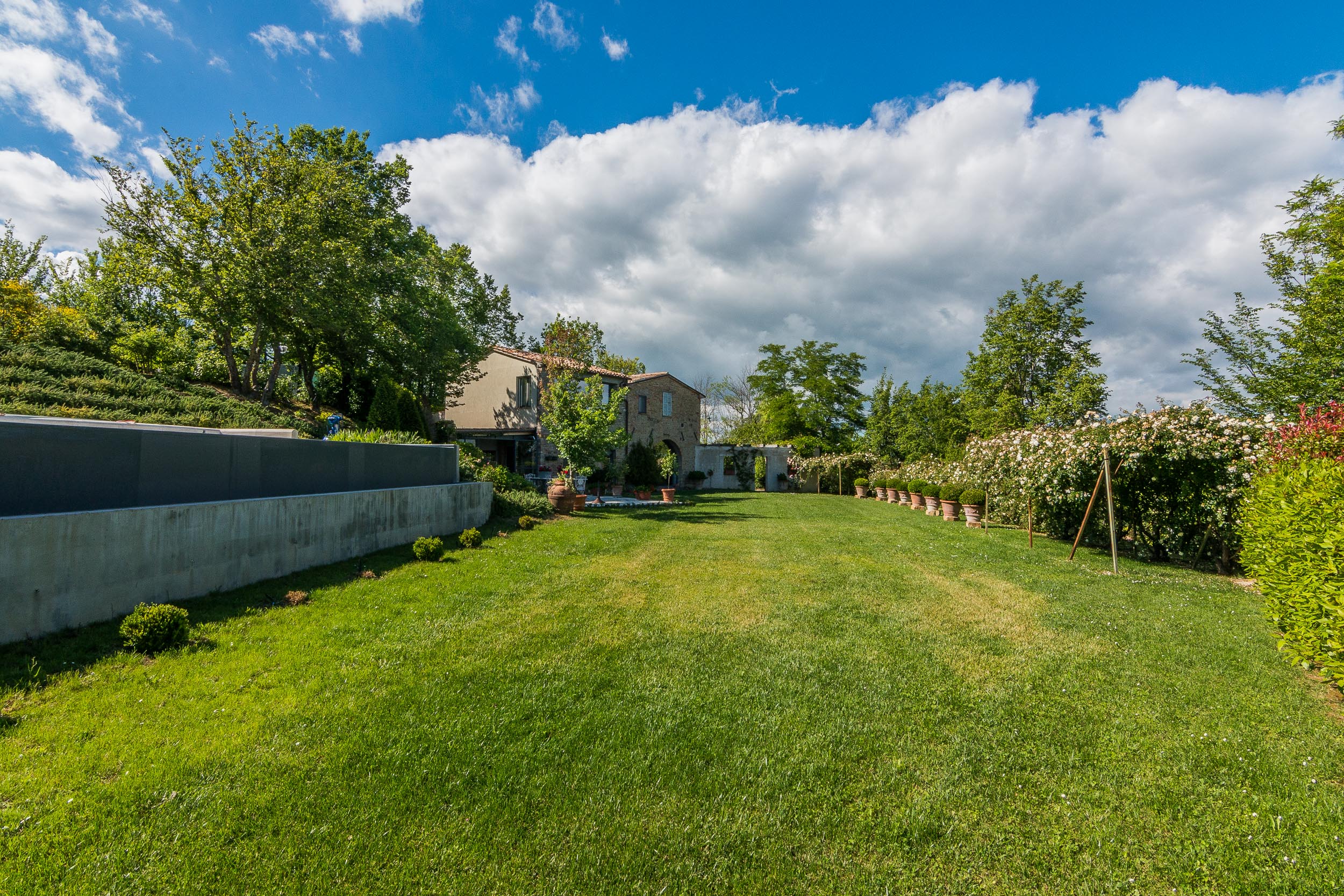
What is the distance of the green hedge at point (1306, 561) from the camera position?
418 centimetres

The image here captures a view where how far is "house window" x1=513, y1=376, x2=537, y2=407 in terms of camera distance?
24.1m

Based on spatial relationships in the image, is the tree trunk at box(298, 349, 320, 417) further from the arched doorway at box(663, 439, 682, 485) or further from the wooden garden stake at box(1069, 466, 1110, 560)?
the wooden garden stake at box(1069, 466, 1110, 560)

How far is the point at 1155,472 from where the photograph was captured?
10.1 m

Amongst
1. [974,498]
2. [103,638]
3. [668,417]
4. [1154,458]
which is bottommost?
[103,638]

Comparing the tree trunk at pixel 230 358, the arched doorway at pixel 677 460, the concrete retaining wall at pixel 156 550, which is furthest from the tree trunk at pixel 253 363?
the arched doorway at pixel 677 460

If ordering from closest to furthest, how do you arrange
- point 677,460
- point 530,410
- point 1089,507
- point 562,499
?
point 1089,507, point 562,499, point 530,410, point 677,460

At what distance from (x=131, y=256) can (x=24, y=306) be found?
614cm

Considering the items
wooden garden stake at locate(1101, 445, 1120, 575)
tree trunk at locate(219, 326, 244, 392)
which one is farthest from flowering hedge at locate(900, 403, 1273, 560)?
tree trunk at locate(219, 326, 244, 392)

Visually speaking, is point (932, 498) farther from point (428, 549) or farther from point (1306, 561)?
point (428, 549)

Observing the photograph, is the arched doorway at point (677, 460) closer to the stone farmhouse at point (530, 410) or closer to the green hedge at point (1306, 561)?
the stone farmhouse at point (530, 410)

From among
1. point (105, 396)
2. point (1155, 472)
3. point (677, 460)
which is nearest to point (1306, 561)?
point (1155, 472)

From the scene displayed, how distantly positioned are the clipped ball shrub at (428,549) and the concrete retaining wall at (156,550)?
998 mm

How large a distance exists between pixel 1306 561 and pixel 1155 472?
21.8 feet

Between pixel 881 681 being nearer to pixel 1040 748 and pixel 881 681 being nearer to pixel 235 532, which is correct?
pixel 1040 748
